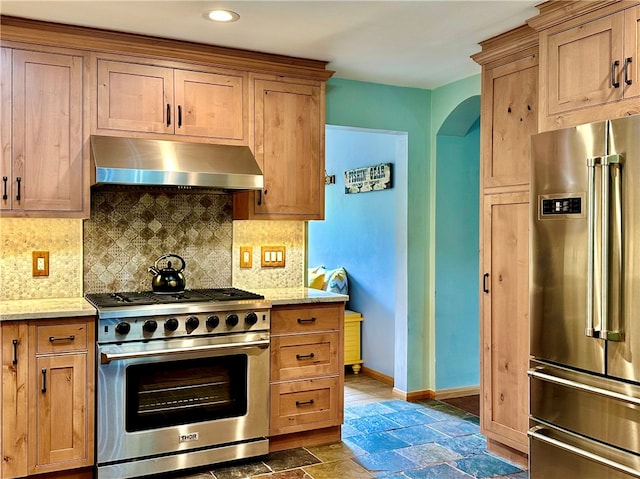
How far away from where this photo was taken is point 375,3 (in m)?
2.94

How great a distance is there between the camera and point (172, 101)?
3.53m

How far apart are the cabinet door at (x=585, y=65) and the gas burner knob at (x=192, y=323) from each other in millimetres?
2163

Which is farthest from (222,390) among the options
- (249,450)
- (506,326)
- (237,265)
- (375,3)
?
(375,3)

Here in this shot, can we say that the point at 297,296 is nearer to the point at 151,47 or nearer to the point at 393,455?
the point at 393,455

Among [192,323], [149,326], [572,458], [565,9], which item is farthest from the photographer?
[192,323]

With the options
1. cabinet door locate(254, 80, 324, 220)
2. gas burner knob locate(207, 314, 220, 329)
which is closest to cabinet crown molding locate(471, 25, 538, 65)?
cabinet door locate(254, 80, 324, 220)

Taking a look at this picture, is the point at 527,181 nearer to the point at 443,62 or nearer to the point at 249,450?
the point at 443,62

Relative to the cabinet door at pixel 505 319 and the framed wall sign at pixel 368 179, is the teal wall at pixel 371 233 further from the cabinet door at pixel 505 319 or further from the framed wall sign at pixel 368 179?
the cabinet door at pixel 505 319

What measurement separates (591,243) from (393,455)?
71.0 inches

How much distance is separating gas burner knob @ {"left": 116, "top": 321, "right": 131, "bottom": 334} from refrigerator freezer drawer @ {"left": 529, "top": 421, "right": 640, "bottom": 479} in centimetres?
212

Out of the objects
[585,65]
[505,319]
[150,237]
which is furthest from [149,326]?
[585,65]

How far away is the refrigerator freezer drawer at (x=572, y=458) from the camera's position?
2.42m

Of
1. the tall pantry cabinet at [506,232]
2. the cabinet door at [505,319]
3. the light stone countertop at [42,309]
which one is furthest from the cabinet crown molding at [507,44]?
the light stone countertop at [42,309]

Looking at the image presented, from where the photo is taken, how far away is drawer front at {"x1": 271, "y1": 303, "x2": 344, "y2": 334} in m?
3.56
